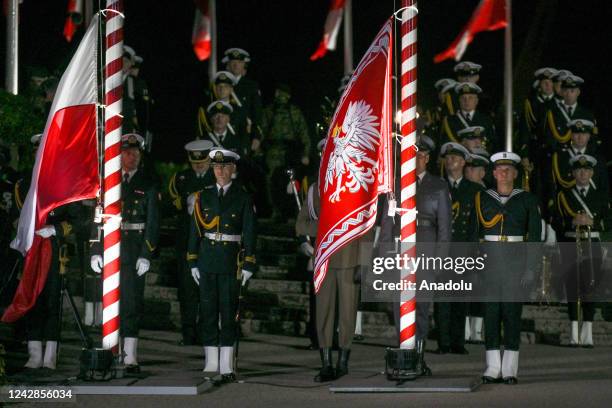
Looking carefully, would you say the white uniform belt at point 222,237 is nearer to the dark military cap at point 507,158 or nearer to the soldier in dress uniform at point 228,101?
the dark military cap at point 507,158

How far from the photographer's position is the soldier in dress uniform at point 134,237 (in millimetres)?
15781

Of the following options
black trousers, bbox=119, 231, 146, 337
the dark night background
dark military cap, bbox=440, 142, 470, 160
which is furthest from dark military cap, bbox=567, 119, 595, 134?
black trousers, bbox=119, 231, 146, 337

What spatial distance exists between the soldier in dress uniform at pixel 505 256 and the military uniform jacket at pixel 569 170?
165 inches

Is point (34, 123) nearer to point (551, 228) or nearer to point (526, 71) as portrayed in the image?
point (551, 228)

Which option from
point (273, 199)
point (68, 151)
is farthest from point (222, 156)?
point (273, 199)

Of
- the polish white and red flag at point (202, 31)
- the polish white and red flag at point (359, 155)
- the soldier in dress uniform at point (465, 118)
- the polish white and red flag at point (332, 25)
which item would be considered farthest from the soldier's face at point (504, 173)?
the polish white and red flag at point (202, 31)

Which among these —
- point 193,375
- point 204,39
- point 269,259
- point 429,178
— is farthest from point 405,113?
point 204,39

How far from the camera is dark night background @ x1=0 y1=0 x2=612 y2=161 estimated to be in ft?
83.4

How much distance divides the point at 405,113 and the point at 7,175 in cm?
618

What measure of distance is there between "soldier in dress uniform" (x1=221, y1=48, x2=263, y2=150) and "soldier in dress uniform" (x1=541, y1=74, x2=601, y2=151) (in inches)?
160

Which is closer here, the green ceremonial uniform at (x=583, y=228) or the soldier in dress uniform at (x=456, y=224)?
the soldier in dress uniform at (x=456, y=224)

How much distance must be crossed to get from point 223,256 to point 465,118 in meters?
6.75

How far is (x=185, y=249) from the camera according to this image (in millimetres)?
18562

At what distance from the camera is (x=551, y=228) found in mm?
19500
